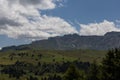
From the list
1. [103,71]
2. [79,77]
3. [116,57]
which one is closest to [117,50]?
[116,57]

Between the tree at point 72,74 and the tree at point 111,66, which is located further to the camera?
the tree at point 72,74

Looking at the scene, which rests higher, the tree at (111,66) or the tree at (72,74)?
the tree at (111,66)

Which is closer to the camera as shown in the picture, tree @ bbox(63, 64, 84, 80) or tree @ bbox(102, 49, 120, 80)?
tree @ bbox(102, 49, 120, 80)

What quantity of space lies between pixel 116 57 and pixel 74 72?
12.7 m

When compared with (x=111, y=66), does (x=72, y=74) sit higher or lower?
lower

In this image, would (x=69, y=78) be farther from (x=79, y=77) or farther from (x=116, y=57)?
(x=116, y=57)

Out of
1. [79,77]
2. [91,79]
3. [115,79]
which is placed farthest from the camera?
[91,79]

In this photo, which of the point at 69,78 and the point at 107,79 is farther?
the point at 69,78

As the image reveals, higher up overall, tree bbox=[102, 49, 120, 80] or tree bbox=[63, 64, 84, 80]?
tree bbox=[102, 49, 120, 80]

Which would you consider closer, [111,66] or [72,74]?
[111,66]

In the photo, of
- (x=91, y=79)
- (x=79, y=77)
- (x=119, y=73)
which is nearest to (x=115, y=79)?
(x=119, y=73)

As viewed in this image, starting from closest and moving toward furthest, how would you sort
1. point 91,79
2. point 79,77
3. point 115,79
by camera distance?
point 115,79 → point 79,77 → point 91,79

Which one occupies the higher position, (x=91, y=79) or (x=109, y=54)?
(x=109, y=54)

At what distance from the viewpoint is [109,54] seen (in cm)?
4403
